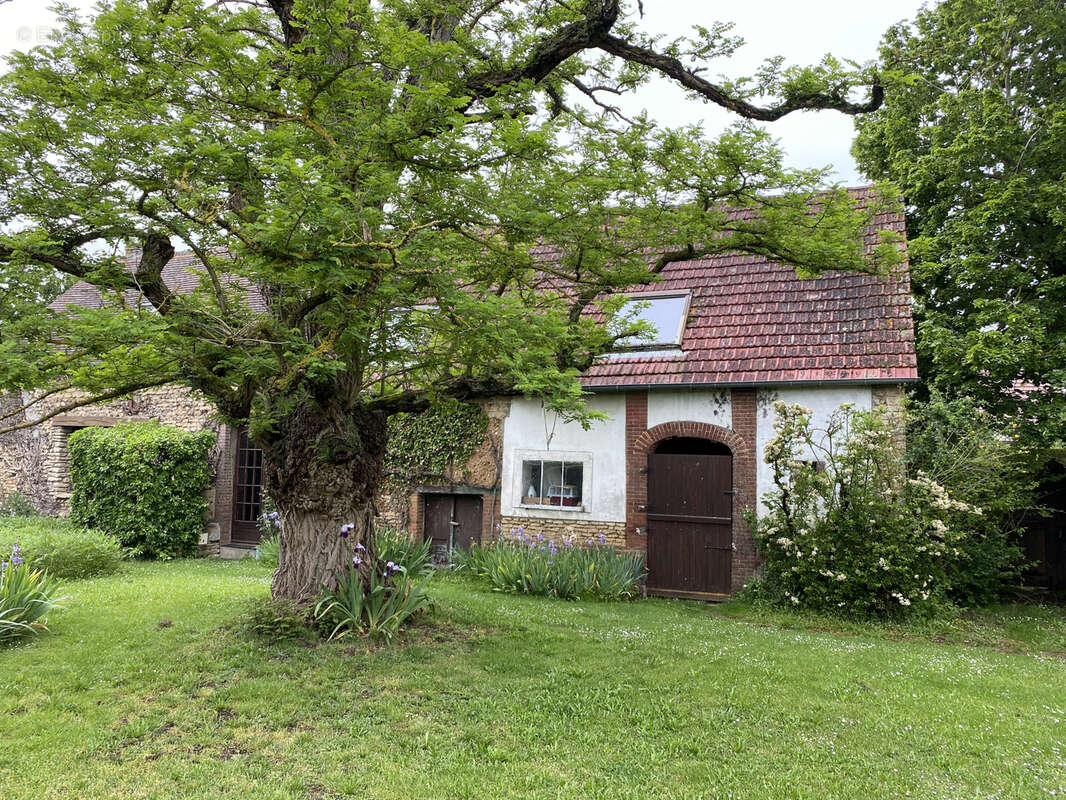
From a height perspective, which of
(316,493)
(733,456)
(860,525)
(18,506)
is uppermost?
(733,456)

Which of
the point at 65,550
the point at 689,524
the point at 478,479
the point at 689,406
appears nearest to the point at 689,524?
the point at 689,524

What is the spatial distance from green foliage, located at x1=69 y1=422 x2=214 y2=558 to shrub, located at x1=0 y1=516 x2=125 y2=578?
1513 millimetres

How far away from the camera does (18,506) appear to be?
16078mm

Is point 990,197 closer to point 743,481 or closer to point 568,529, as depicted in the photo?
point 743,481

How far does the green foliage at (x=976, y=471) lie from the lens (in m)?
9.55

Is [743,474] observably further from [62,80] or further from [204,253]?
[62,80]

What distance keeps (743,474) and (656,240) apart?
494 cm

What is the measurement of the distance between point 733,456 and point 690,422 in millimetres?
865

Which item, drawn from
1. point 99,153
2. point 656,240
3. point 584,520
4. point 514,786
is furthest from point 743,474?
point 99,153

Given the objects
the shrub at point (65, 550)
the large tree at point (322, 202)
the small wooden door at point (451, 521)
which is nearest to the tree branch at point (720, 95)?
the large tree at point (322, 202)

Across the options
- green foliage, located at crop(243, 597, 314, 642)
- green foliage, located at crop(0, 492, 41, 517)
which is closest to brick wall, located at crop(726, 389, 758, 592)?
green foliage, located at crop(243, 597, 314, 642)

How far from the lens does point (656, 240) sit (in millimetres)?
7270

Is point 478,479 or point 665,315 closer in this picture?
point 665,315

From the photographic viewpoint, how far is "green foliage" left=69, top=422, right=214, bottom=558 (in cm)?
1367
